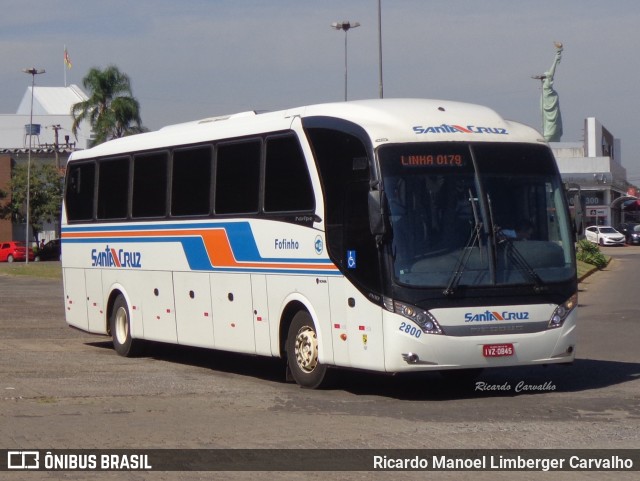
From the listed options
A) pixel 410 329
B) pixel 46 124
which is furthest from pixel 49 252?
pixel 410 329

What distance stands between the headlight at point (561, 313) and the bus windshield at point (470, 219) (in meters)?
0.30

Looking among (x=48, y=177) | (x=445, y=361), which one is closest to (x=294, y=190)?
(x=445, y=361)

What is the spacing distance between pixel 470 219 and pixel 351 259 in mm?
1397

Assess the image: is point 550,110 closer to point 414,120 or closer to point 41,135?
point 41,135

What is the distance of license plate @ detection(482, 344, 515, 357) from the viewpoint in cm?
1220

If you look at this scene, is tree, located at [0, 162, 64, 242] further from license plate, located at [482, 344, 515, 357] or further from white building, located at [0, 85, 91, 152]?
license plate, located at [482, 344, 515, 357]

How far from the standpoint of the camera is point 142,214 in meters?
17.2

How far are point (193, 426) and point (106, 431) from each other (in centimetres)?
81

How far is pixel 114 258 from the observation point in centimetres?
1805

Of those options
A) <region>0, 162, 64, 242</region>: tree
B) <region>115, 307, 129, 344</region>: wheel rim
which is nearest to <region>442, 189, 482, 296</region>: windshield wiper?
<region>115, 307, 129, 344</region>: wheel rim

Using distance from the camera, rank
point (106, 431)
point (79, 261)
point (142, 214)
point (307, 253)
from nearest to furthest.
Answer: point (106, 431), point (307, 253), point (142, 214), point (79, 261)

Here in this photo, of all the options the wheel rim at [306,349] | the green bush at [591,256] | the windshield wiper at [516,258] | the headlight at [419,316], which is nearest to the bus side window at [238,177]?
the wheel rim at [306,349]

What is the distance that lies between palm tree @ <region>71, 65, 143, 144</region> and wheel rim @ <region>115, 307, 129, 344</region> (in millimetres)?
51163

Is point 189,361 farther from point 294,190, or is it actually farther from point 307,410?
point 307,410
